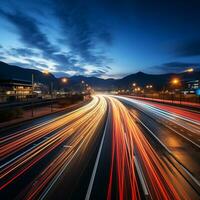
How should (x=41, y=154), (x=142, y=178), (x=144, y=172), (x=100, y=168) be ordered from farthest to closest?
(x=41, y=154), (x=100, y=168), (x=144, y=172), (x=142, y=178)

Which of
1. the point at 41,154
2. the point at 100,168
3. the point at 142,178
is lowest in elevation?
the point at 41,154

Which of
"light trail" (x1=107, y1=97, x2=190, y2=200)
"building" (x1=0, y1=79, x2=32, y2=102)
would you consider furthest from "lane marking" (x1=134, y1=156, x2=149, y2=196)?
"building" (x1=0, y1=79, x2=32, y2=102)

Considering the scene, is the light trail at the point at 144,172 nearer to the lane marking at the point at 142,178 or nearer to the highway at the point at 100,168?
the highway at the point at 100,168

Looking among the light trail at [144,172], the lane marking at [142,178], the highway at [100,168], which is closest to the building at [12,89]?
the highway at [100,168]

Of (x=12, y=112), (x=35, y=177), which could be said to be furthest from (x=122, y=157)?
(x=12, y=112)

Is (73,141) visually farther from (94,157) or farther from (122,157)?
(122,157)

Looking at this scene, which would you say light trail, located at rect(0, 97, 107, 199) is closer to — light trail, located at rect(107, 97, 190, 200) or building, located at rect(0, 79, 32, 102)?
light trail, located at rect(107, 97, 190, 200)

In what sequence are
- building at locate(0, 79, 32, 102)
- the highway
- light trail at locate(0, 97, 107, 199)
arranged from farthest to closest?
1. building at locate(0, 79, 32, 102)
2. light trail at locate(0, 97, 107, 199)
3. the highway

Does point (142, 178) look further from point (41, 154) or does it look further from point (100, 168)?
point (41, 154)

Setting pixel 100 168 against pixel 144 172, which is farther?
pixel 100 168

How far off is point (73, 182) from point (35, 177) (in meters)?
1.70

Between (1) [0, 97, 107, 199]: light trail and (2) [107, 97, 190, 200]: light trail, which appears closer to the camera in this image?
(2) [107, 97, 190, 200]: light trail

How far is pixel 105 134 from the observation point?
1568 cm

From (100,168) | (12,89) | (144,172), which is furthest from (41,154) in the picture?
(12,89)
